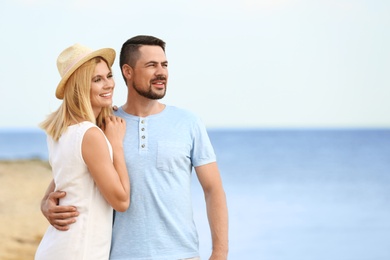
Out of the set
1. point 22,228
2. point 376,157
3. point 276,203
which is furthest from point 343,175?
point 22,228

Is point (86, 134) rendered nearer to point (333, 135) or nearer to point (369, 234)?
point (369, 234)

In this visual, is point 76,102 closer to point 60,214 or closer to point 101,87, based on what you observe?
point 101,87

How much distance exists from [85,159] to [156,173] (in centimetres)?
33

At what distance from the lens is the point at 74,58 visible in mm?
3355

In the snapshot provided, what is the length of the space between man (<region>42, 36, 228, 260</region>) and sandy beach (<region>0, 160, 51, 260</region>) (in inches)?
169

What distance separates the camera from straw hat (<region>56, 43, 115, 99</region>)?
10.9 ft

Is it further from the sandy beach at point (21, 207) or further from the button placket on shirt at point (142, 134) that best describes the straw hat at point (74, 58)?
the sandy beach at point (21, 207)

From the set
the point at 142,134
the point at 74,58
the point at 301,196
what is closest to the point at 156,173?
the point at 142,134

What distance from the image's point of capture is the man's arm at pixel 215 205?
11.6ft

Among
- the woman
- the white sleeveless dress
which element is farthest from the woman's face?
the white sleeveless dress

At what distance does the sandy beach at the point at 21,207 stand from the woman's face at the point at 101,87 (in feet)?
14.7

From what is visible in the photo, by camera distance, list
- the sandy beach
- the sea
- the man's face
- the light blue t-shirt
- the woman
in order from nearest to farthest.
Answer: the woman < the light blue t-shirt < the man's face < the sandy beach < the sea

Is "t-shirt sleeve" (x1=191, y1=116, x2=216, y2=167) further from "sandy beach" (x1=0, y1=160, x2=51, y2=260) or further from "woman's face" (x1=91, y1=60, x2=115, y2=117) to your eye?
"sandy beach" (x1=0, y1=160, x2=51, y2=260)

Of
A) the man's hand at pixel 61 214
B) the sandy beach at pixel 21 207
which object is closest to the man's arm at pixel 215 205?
the man's hand at pixel 61 214
